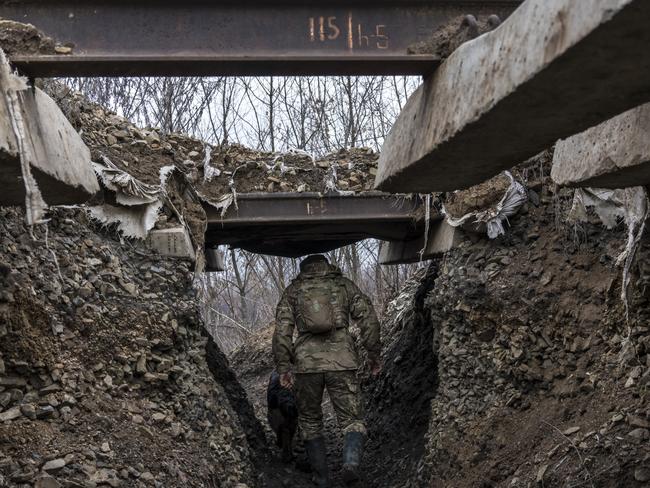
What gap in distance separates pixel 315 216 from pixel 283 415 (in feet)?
7.37

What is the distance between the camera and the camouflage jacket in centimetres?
738

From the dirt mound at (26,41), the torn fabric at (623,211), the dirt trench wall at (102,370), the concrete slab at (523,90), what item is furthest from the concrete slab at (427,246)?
the dirt mound at (26,41)

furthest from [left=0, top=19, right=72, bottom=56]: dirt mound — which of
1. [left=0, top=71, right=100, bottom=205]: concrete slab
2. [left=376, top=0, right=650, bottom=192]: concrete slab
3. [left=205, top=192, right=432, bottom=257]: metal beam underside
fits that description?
[left=205, top=192, right=432, bottom=257]: metal beam underside

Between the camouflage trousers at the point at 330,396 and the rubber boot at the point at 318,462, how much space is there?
0.07 meters

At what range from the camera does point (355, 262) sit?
16.5 meters

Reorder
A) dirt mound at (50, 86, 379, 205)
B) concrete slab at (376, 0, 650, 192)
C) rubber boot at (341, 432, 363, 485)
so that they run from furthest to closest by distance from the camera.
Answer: dirt mound at (50, 86, 379, 205) < rubber boot at (341, 432, 363, 485) < concrete slab at (376, 0, 650, 192)

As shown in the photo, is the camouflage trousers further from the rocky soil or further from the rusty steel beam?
the rusty steel beam

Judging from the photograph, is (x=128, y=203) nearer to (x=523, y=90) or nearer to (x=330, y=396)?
(x=330, y=396)

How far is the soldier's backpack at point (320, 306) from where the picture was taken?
744 cm

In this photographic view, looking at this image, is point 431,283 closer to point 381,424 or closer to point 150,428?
point 381,424

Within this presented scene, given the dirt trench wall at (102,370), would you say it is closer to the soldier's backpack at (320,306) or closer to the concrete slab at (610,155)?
the soldier's backpack at (320,306)

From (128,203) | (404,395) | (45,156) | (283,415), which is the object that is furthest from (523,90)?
(404,395)

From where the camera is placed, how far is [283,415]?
27.7 ft

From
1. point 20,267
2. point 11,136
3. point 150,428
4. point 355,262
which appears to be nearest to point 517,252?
point 150,428
